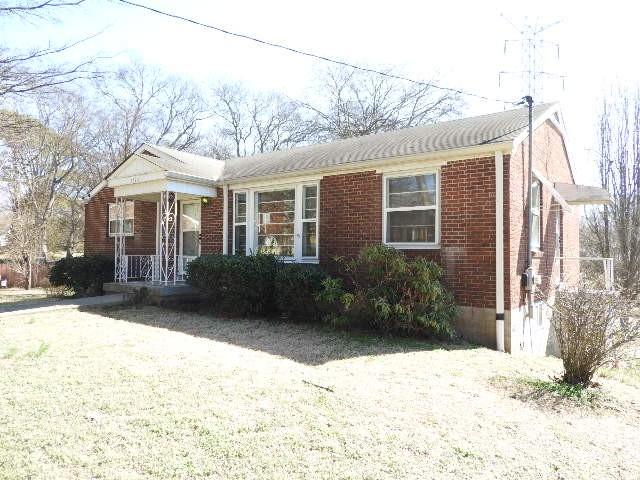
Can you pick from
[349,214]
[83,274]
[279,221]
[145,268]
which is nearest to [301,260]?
[279,221]

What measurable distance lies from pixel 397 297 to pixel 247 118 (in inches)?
1146

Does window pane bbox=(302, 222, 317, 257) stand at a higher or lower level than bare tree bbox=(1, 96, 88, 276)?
lower

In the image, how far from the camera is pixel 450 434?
12.1ft

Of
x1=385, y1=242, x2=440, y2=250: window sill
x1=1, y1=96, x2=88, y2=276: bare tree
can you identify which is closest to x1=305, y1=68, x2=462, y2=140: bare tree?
x1=1, y1=96, x2=88, y2=276: bare tree

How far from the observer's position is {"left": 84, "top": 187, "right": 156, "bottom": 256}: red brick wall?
13844mm

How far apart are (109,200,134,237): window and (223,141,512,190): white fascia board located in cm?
488

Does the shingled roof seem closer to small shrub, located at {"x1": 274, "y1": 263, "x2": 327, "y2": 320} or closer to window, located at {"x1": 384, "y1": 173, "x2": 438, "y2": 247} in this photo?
window, located at {"x1": 384, "y1": 173, "x2": 438, "y2": 247}

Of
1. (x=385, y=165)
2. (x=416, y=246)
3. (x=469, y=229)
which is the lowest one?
(x=416, y=246)

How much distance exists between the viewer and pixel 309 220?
10133 mm

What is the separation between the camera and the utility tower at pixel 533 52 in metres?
11.0

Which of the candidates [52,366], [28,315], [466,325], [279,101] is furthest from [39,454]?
[279,101]

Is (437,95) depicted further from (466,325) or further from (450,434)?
(450,434)

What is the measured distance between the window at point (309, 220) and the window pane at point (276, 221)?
380 millimetres

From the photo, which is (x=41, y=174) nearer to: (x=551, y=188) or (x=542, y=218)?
(x=542, y=218)
